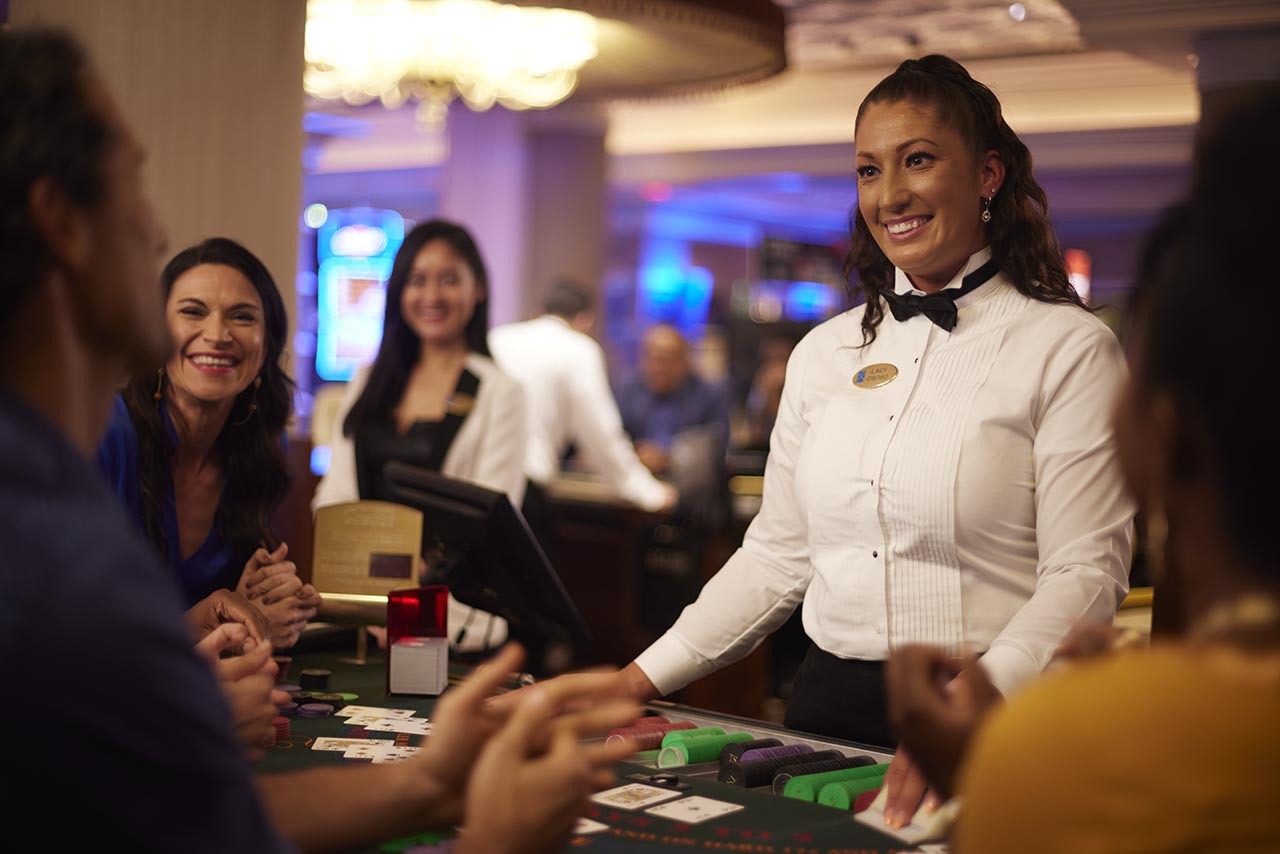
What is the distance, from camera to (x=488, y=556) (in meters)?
2.54

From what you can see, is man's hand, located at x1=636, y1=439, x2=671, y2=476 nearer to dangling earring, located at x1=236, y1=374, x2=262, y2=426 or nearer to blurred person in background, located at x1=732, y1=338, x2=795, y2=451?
blurred person in background, located at x1=732, y1=338, x2=795, y2=451

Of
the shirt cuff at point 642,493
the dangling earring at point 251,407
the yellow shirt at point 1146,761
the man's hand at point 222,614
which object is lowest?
the shirt cuff at point 642,493

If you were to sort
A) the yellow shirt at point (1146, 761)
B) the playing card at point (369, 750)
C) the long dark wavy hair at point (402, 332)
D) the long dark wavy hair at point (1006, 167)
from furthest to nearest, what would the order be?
the long dark wavy hair at point (402, 332)
the long dark wavy hair at point (1006, 167)
the playing card at point (369, 750)
the yellow shirt at point (1146, 761)

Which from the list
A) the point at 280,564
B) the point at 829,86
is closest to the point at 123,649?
the point at 280,564

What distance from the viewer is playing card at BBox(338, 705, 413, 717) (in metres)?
2.21

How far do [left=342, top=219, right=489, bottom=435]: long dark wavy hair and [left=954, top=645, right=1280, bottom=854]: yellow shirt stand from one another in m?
3.14

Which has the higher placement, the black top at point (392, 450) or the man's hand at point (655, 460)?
the black top at point (392, 450)

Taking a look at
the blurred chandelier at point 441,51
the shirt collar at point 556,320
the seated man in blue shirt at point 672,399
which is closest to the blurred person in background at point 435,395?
the blurred chandelier at point 441,51

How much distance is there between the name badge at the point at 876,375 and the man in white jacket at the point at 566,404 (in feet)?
15.2

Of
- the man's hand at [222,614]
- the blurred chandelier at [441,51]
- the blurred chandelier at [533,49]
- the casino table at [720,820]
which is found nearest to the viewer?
the casino table at [720,820]

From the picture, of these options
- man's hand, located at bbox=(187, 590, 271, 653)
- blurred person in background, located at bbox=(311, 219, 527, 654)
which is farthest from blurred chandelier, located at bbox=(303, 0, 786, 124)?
man's hand, located at bbox=(187, 590, 271, 653)

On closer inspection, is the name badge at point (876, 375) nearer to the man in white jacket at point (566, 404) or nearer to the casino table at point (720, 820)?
the casino table at point (720, 820)

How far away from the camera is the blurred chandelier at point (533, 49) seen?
479 centimetres

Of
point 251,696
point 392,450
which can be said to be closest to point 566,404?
point 392,450
